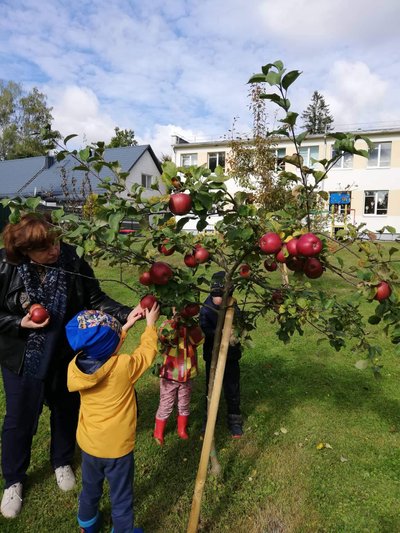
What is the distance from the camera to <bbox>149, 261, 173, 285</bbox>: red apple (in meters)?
1.88

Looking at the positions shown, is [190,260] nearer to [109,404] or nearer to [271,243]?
[271,243]

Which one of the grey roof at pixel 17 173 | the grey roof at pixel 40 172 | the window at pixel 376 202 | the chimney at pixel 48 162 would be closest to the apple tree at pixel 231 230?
the grey roof at pixel 40 172

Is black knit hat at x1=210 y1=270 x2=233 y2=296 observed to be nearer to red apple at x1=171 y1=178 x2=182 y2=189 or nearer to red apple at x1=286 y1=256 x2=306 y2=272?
red apple at x1=286 y1=256 x2=306 y2=272

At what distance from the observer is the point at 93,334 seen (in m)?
2.01

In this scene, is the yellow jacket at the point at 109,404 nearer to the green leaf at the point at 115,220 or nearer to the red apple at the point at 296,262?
the green leaf at the point at 115,220

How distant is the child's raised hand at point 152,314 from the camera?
217cm

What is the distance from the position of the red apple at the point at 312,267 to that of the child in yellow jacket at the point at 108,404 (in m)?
0.89

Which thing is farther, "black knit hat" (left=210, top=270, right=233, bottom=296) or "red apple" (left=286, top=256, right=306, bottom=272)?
"black knit hat" (left=210, top=270, right=233, bottom=296)

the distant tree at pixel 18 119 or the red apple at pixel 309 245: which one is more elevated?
the distant tree at pixel 18 119

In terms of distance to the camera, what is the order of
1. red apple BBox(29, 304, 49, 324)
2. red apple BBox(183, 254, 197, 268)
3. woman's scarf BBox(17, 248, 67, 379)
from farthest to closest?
woman's scarf BBox(17, 248, 67, 379), red apple BBox(29, 304, 49, 324), red apple BBox(183, 254, 197, 268)

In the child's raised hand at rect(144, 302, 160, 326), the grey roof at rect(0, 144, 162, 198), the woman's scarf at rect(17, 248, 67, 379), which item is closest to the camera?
the child's raised hand at rect(144, 302, 160, 326)

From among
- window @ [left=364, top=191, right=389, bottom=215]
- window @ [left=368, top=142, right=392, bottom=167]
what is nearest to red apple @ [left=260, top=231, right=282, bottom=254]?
window @ [left=368, top=142, right=392, bottom=167]

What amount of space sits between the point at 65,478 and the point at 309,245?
7.91 ft

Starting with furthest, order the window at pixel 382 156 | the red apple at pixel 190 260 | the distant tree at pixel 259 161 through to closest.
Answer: the window at pixel 382 156 < the distant tree at pixel 259 161 < the red apple at pixel 190 260
